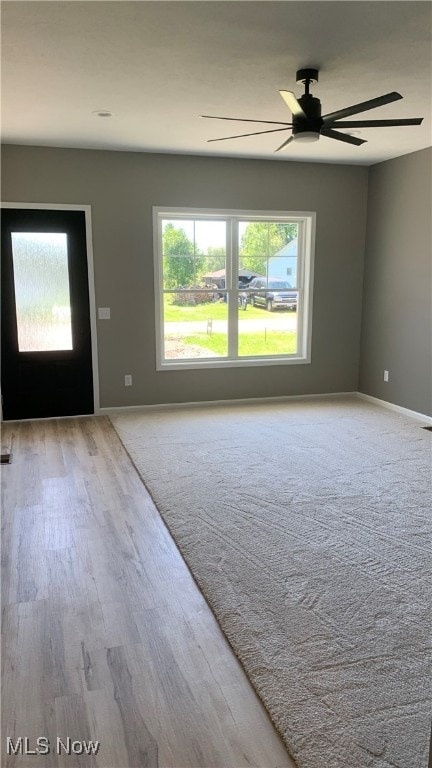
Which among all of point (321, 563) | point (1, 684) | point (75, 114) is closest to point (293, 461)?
point (321, 563)

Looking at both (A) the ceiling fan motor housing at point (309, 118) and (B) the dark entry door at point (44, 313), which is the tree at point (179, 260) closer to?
(B) the dark entry door at point (44, 313)

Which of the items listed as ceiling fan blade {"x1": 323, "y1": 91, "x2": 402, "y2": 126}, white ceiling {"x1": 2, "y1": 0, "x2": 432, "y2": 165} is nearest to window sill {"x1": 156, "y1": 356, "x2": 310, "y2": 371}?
white ceiling {"x1": 2, "y1": 0, "x2": 432, "y2": 165}

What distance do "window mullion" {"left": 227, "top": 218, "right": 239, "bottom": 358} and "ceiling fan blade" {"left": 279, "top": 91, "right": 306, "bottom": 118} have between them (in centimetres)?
274

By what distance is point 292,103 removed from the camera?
116 inches

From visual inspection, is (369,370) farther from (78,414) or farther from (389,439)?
(78,414)

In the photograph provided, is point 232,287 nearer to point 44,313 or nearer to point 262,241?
point 262,241

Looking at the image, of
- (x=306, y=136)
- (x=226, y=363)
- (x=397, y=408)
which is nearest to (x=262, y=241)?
(x=226, y=363)

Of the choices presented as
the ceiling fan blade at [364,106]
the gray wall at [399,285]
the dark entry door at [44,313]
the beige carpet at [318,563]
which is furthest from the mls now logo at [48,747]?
the gray wall at [399,285]

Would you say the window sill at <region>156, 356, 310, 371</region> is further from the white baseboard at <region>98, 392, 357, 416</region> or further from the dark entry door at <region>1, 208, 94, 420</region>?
the dark entry door at <region>1, 208, 94, 420</region>

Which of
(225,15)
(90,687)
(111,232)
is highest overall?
(225,15)

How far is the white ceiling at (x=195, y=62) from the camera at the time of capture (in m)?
2.47

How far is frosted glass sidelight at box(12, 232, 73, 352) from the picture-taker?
5176 millimetres

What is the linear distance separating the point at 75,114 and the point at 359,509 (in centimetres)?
351

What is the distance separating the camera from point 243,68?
3113 mm
